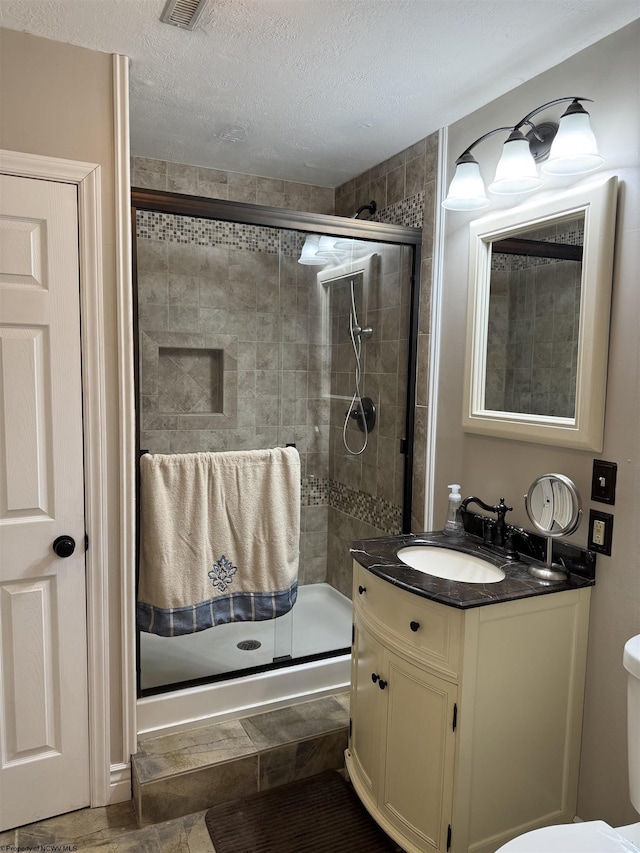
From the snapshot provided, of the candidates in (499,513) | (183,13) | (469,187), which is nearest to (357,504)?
(499,513)

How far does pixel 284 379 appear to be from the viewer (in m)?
2.47

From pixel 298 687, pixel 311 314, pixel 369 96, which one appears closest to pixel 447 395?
pixel 311 314

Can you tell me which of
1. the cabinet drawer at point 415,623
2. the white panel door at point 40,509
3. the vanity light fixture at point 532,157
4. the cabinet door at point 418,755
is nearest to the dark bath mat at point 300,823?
the cabinet door at point 418,755

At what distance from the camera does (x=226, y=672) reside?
237 cm

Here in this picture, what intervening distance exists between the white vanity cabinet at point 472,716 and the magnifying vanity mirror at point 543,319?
1.97 ft

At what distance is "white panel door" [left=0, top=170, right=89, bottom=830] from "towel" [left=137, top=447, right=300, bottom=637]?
27 cm

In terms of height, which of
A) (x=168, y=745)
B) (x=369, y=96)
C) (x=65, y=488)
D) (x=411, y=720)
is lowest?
(x=168, y=745)

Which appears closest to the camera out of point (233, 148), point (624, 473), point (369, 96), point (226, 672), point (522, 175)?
point (624, 473)

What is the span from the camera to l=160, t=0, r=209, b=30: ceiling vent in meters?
1.60

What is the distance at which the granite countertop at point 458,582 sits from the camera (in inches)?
63.9

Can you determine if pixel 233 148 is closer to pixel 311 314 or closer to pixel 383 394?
pixel 311 314

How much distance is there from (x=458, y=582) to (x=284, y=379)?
1.15m

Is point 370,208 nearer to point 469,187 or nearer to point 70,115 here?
point 469,187

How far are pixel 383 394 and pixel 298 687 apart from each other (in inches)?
52.4
